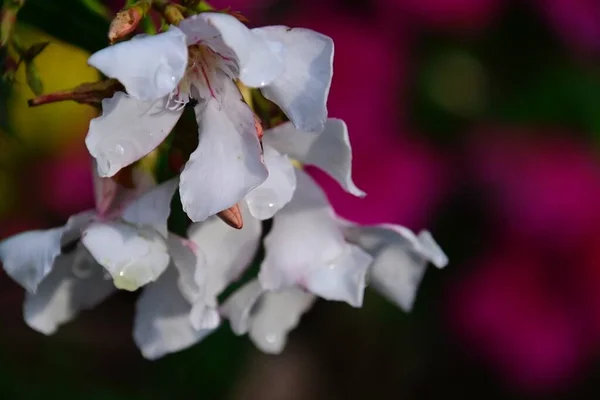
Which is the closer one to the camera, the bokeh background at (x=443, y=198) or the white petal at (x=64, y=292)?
the white petal at (x=64, y=292)

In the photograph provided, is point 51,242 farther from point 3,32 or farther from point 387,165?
point 387,165

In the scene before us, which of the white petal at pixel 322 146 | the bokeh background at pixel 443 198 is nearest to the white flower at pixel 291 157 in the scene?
the white petal at pixel 322 146

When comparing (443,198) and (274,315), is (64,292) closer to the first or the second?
(274,315)

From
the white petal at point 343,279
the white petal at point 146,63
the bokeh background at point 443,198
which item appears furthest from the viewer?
the bokeh background at point 443,198

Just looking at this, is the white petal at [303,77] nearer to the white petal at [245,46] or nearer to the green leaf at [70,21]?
the white petal at [245,46]

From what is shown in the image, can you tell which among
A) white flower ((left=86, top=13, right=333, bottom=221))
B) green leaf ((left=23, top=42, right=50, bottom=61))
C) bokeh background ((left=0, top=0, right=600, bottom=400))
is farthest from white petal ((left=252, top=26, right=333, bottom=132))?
bokeh background ((left=0, top=0, right=600, bottom=400))

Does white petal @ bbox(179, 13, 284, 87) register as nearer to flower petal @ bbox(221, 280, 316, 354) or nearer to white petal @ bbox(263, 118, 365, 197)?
white petal @ bbox(263, 118, 365, 197)

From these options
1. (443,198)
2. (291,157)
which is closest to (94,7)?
(291,157)
